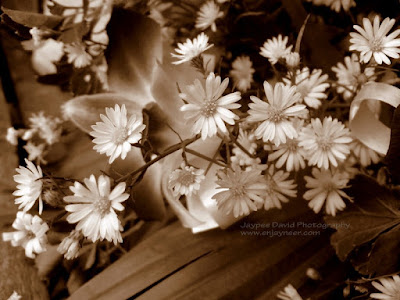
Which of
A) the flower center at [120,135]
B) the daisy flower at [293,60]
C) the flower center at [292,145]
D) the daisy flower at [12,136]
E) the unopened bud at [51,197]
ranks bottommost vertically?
the daisy flower at [12,136]

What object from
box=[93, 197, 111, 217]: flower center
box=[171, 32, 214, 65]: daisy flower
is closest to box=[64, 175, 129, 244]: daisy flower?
box=[93, 197, 111, 217]: flower center

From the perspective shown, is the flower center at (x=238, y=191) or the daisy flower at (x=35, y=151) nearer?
the flower center at (x=238, y=191)

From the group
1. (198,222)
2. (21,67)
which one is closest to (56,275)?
(198,222)

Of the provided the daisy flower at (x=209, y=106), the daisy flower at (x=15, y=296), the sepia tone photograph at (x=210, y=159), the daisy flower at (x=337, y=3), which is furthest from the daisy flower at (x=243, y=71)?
the daisy flower at (x=15, y=296)

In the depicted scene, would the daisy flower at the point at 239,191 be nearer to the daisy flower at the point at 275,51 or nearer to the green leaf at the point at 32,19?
the daisy flower at the point at 275,51

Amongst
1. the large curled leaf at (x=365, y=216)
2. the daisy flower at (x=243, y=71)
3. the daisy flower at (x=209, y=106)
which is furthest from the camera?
the daisy flower at (x=243, y=71)

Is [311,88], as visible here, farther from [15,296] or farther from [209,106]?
[15,296]

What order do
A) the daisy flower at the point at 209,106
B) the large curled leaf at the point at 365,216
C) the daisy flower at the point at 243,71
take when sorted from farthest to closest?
the daisy flower at the point at 243,71
the large curled leaf at the point at 365,216
the daisy flower at the point at 209,106
